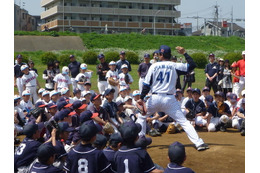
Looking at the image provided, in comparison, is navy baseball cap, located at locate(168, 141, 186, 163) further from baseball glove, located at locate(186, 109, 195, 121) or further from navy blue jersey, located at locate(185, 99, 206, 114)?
navy blue jersey, located at locate(185, 99, 206, 114)

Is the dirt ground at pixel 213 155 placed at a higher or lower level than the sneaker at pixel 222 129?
lower

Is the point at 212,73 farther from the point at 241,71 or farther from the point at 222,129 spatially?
the point at 222,129

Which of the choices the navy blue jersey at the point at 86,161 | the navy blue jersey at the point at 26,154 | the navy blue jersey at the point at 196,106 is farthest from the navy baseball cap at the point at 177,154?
the navy blue jersey at the point at 196,106

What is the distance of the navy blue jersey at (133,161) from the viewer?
5.61 meters

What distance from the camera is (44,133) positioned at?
852cm

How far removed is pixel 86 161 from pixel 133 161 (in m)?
0.72

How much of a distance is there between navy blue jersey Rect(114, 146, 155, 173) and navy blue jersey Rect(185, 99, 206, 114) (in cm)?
696

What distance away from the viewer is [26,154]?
6742 mm

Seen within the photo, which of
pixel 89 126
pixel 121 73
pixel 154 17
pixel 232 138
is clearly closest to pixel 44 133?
pixel 89 126

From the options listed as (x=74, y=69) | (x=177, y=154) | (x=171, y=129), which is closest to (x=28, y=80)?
(x=74, y=69)

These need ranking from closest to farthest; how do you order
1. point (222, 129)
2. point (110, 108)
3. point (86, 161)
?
point (86, 161)
point (110, 108)
point (222, 129)

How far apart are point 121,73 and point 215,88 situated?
14.6 feet

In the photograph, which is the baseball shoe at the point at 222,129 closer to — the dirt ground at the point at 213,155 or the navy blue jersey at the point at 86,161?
the dirt ground at the point at 213,155

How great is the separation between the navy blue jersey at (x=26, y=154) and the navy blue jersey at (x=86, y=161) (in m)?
1.18
